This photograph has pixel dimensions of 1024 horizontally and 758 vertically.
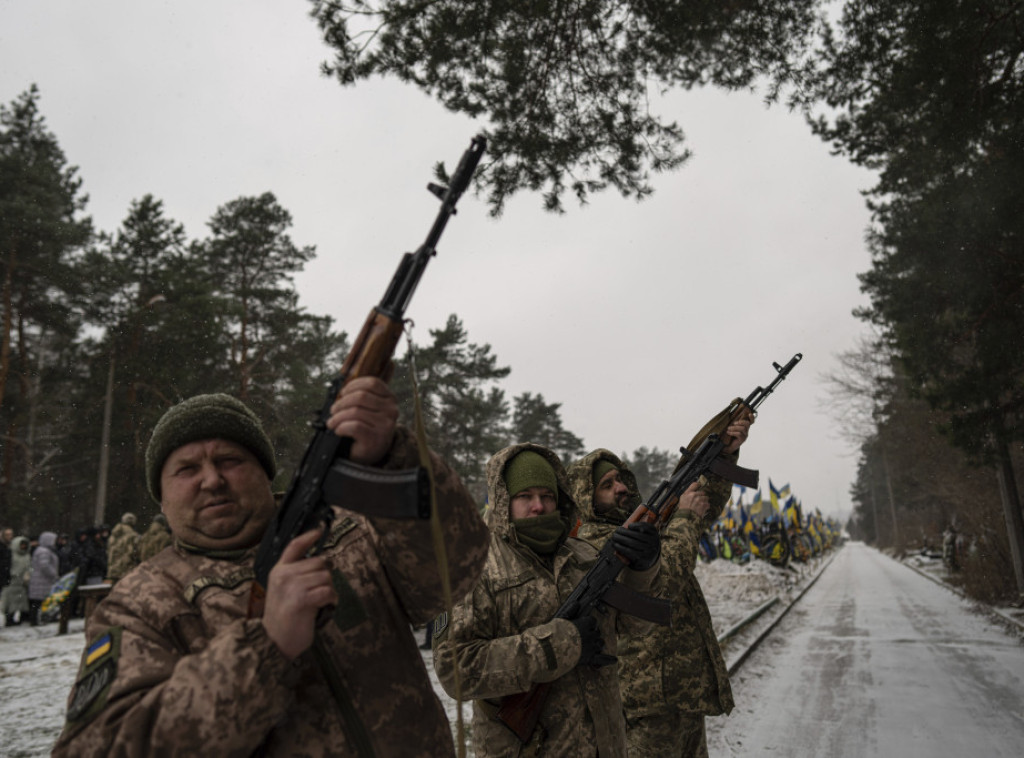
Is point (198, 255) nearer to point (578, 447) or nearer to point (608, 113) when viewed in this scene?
point (608, 113)

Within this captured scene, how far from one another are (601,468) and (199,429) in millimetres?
2696

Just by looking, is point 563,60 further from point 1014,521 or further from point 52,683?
point 1014,521

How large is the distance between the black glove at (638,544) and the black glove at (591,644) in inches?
13.6

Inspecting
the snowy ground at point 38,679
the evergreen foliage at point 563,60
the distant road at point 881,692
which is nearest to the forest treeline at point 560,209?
the evergreen foliage at point 563,60

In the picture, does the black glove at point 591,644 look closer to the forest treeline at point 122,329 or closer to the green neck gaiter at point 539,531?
the green neck gaiter at point 539,531

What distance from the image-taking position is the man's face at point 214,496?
1.60 m

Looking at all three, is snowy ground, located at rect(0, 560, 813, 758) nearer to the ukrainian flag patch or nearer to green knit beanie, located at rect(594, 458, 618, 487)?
green knit beanie, located at rect(594, 458, 618, 487)

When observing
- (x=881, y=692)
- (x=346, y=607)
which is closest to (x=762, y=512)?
(x=881, y=692)

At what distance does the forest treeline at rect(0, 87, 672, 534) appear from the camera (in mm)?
17750

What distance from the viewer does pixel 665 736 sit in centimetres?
350

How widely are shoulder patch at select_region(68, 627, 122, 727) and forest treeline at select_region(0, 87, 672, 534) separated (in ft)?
61.2

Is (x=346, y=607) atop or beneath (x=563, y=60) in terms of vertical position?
beneath

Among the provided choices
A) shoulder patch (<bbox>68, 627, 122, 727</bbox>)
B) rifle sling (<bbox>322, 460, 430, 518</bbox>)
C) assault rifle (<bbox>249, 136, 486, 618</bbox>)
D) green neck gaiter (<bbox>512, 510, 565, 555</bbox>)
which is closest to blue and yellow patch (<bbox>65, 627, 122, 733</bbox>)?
shoulder patch (<bbox>68, 627, 122, 727</bbox>)

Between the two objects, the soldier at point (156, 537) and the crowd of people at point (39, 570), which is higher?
the soldier at point (156, 537)
